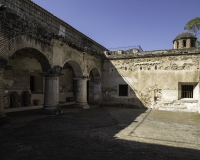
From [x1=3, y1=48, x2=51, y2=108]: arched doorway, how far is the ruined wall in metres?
5.94

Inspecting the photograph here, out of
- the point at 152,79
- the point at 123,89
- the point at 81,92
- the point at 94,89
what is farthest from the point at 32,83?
the point at 152,79

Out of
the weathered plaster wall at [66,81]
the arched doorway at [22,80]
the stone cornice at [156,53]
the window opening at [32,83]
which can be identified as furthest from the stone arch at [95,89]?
the window opening at [32,83]

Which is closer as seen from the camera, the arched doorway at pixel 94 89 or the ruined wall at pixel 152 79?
the ruined wall at pixel 152 79

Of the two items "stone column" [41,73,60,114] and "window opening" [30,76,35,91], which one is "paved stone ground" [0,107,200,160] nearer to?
"stone column" [41,73,60,114]

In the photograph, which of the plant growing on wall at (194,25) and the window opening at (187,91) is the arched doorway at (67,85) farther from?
the plant growing on wall at (194,25)

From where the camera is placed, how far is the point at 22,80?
12016 mm

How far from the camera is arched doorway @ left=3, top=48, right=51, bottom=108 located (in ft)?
35.9

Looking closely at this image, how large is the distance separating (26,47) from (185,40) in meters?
15.3

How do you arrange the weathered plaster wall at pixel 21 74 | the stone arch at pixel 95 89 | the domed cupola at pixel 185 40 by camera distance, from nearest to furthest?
the weathered plaster wall at pixel 21 74, the stone arch at pixel 95 89, the domed cupola at pixel 185 40

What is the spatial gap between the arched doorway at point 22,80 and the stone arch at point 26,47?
1483mm

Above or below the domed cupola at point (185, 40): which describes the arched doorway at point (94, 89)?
below

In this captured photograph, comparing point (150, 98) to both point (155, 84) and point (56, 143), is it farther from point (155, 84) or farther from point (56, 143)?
point (56, 143)

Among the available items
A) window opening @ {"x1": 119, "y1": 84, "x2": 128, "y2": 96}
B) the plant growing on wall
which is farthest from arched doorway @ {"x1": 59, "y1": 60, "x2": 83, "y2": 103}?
the plant growing on wall

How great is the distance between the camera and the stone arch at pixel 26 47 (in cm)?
672
